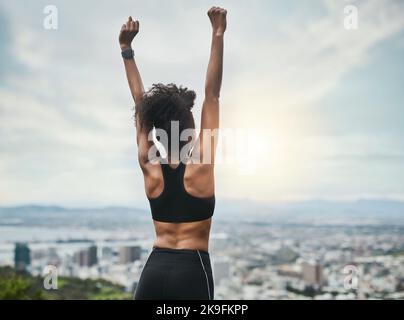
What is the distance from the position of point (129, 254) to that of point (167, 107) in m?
2.60

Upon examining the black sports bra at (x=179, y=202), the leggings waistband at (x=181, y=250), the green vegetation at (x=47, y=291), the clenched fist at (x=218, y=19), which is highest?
the clenched fist at (x=218, y=19)

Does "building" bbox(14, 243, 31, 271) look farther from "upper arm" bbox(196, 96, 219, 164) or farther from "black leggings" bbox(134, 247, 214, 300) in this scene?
"upper arm" bbox(196, 96, 219, 164)

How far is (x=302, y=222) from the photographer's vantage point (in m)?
4.27

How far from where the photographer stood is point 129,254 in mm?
4449

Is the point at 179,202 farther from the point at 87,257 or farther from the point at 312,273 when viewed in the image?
the point at 87,257

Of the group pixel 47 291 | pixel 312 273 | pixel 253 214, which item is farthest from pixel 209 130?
pixel 47 291

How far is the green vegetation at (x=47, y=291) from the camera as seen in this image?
4504mm

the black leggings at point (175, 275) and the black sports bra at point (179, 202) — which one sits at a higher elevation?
the black sports bra at point (179, 202)

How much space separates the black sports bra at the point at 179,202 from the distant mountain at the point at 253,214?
1901 millimetres

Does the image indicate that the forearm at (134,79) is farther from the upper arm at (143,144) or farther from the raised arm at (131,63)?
the upper arm at (143,144)

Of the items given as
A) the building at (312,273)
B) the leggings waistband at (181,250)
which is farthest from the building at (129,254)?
the leggings waistband at (181,250)
